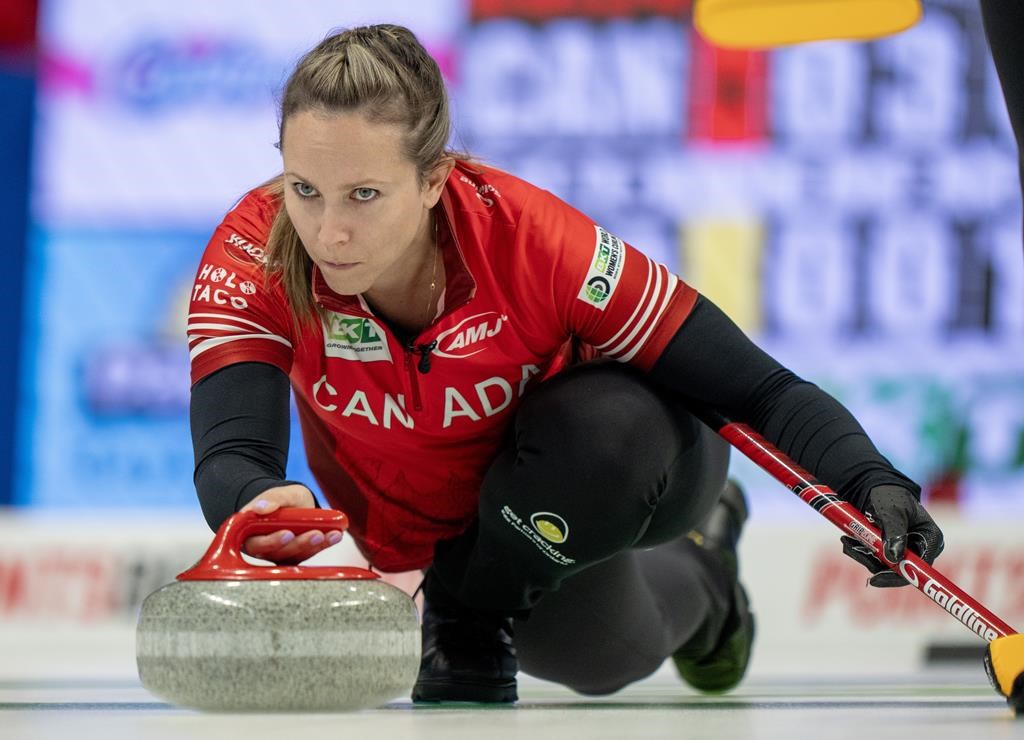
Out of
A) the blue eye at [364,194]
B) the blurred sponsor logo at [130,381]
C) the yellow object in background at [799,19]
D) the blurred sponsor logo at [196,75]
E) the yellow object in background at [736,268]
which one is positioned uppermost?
the yellow object in background at [799,19]

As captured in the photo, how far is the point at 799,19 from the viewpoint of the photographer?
2111 millimetres

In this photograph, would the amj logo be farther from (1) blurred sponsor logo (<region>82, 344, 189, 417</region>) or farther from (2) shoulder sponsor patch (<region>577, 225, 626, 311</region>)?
(1) blurred sponsor logo (<region>82, 344, 189, 417</region>)

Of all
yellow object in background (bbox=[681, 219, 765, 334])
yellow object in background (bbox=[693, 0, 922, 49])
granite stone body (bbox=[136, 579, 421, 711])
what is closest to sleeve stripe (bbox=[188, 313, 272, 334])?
granite stone body (bbox=[136, 579, 421, 711])

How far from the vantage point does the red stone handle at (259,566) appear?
1218 millimetres

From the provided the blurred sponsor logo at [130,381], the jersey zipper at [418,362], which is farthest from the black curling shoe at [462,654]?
the blurred sponsor logo at [130,381]

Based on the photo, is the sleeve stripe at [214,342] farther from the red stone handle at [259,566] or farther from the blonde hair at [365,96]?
the red stone handle at [259,566]

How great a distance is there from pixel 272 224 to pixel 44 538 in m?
2.20

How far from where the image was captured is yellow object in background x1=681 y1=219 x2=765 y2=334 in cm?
462

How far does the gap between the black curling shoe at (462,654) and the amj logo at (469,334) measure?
41 centimetres

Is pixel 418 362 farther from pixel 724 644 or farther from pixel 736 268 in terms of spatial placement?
pixel 736 268

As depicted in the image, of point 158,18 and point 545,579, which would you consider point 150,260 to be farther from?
point 545,579

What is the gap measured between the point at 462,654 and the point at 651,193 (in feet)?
9.78

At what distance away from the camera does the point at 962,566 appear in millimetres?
3570

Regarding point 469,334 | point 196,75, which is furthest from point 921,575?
point 196,75
